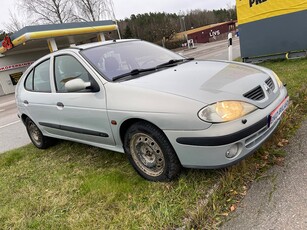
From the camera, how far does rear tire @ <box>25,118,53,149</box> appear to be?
487 cm

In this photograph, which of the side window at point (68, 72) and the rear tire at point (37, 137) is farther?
the rear tire at point (37, 137)

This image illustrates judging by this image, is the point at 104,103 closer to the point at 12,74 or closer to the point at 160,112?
the point at 160,112

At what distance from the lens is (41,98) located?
4.19 m

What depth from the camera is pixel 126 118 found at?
115 inches

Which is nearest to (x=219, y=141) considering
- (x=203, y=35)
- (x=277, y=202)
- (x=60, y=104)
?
(x=277, y=202)

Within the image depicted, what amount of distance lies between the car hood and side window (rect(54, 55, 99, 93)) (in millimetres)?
564

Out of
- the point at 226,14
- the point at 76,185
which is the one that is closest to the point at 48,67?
the point at 76,185

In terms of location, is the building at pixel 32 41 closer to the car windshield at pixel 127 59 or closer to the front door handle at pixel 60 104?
the front door handle at pixel 60 104

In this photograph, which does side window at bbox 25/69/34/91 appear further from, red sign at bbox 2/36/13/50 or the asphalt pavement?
red sign at bbox 2/36/13/50

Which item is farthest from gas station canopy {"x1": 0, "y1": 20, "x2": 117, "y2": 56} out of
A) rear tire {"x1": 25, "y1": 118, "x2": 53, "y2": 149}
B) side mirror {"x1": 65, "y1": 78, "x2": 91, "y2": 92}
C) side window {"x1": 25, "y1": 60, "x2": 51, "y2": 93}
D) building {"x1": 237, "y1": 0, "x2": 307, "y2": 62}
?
side mirror {"x1": 65, "y1": 78, "x2": 91, "y2": 92}

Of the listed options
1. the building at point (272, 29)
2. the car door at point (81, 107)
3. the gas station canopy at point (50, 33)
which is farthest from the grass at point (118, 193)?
the gas station canopy at point (50, 33)

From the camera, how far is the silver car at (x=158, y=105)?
2508mm

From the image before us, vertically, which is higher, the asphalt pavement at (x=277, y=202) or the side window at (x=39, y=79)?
the side window at (x=39, y=79)

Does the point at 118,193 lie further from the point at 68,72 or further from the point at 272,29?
the point at 272,29
